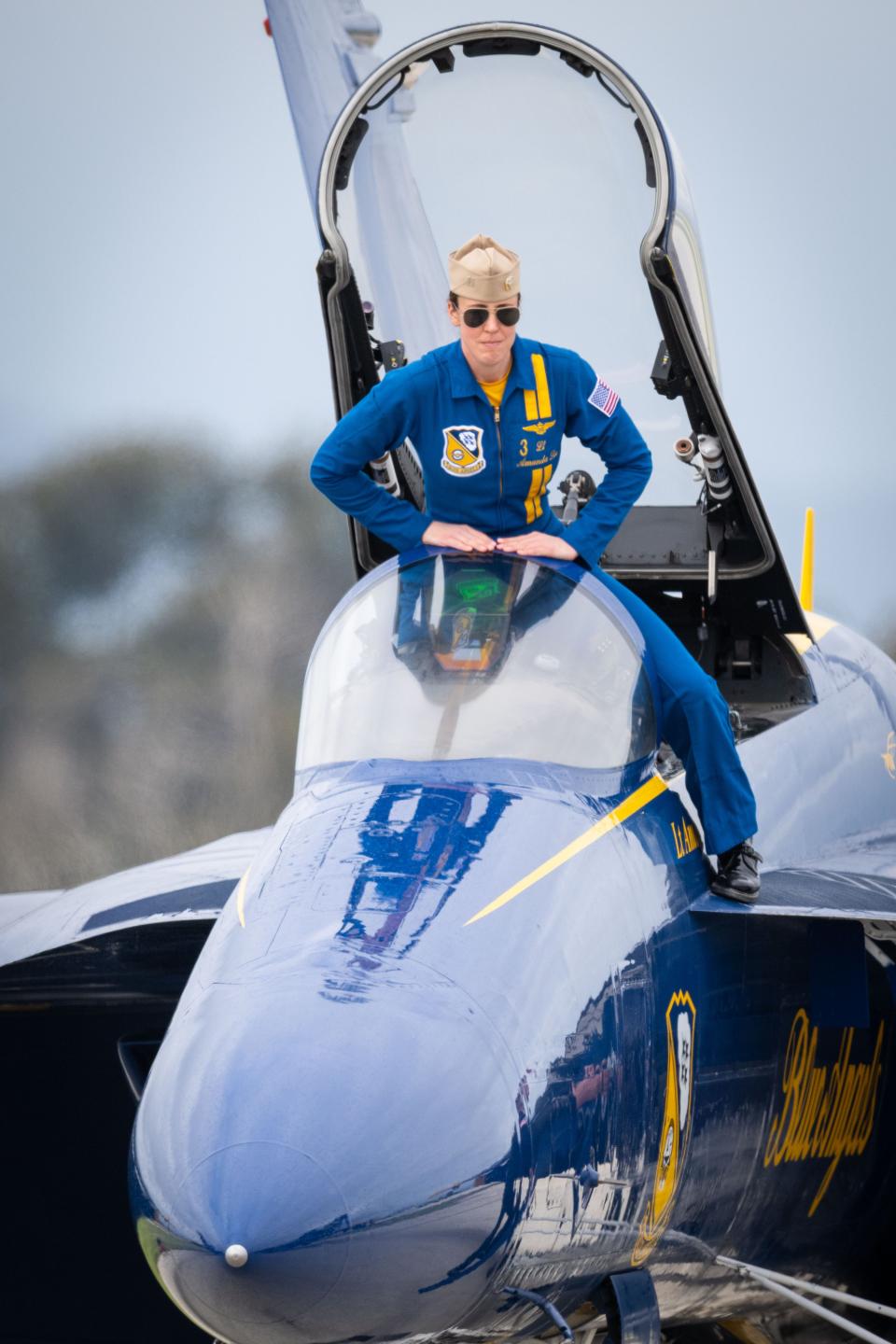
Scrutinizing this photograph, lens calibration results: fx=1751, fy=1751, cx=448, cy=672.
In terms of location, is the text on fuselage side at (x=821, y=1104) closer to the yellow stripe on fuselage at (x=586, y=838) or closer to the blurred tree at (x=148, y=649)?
the yellow stripe on fuselage at (x=586, y=838)

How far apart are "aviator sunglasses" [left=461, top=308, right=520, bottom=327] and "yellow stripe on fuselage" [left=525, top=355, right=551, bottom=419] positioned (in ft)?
0.89

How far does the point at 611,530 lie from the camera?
5117 mm

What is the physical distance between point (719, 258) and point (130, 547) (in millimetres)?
9418

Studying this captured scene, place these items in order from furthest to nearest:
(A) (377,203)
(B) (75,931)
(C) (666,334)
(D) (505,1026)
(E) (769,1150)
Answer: (A) (377,203)
(C) (666,334)
(B) (75,931)
(E) (769,1150)
(D) (505,1026)

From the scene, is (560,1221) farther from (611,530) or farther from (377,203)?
(377,203)

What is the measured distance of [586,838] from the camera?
407 cm

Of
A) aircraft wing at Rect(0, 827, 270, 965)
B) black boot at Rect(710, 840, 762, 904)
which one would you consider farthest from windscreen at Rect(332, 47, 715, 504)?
black boot at Rect(710, 840, 762, 904)

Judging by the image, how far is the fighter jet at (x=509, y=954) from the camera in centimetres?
321

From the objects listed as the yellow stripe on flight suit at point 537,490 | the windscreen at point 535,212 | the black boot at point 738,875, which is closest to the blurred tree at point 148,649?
the windscreen at point 535,212

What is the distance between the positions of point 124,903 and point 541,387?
2207 mm

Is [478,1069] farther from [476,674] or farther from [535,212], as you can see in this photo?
[535,212]

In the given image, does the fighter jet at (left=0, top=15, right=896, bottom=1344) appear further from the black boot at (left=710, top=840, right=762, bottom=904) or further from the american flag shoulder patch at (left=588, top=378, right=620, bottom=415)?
the american flag shoulder patch at (left=588, top=378, right=620, bottom=415)

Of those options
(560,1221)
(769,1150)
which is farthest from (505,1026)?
(769,1150)

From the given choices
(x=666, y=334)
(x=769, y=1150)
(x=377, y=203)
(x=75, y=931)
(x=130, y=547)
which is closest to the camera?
(x=769, y=1150)
